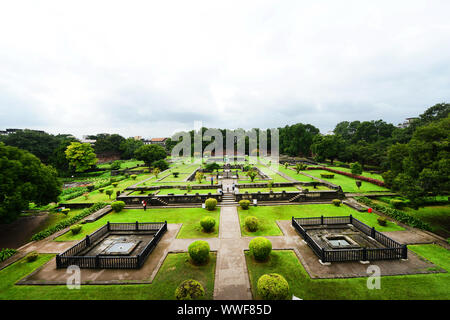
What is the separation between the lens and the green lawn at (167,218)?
14.3 metres

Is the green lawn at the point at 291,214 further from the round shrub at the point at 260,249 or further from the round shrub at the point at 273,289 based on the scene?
the round shrub at the point at 273,289

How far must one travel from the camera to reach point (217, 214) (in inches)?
708

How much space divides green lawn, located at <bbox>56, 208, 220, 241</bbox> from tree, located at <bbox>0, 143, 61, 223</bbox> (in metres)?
3.93

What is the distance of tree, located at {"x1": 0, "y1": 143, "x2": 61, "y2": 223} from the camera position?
43.8 feet

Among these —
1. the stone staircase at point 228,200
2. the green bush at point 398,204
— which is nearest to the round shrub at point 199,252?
the stone staircase at point 228,200

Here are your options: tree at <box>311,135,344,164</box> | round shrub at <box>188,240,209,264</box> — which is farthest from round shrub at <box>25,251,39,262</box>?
tree at <box>311,135,344,164</box>

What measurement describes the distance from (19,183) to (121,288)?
541 inches

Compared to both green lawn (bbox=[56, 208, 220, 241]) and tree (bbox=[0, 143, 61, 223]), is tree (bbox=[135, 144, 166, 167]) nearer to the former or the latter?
green lawn (bbox=[56, 208, 220, 241])

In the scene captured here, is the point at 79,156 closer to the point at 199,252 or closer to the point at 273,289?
the point at 199,252

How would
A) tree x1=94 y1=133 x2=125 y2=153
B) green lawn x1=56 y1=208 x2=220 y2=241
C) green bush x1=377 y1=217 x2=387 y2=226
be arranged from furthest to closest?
tree x1=94 y1=133 x2=125 y2=153
green bush x1=377 y1=217 x2=387 y2=226
green lawn x1=56 y1=208 x2=220 y2=241

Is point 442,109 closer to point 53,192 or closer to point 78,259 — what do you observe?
point 78,259

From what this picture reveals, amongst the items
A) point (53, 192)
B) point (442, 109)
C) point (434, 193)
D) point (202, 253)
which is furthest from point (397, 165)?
point (442, 109)

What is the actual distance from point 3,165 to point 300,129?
68175 mm

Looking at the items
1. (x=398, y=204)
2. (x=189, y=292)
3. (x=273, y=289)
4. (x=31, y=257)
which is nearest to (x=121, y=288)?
(x=189, y=292)
